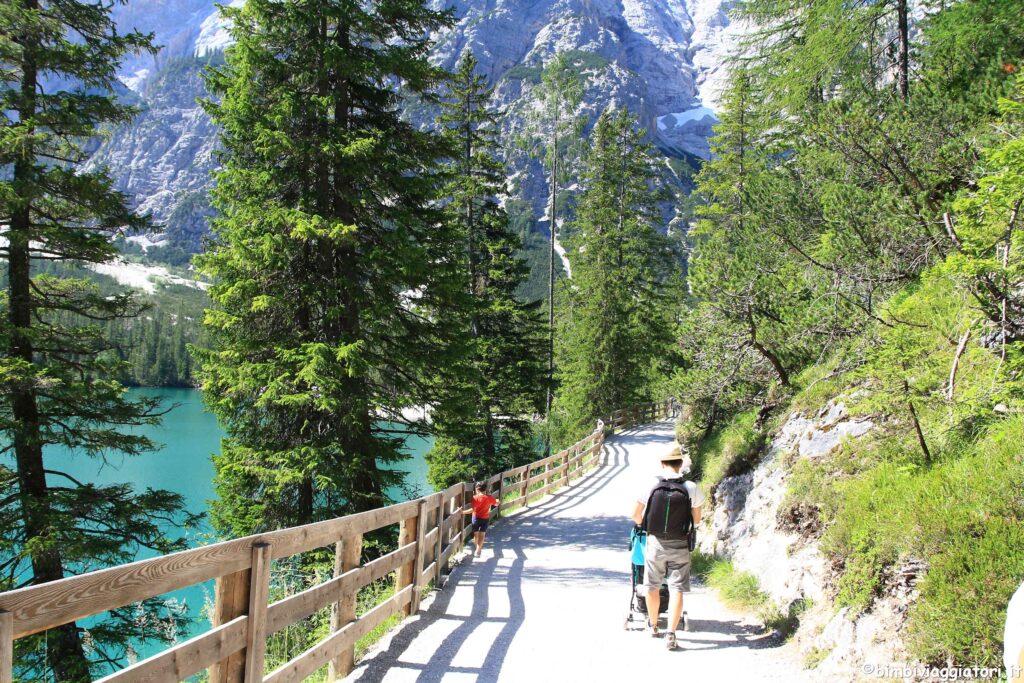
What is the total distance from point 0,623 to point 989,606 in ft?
15.0

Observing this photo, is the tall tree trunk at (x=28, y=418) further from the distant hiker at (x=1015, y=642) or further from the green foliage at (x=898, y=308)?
the distant hiker at (x=1015, y=642)

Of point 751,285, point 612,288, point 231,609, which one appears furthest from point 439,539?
point 612,288

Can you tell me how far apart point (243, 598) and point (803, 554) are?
5.08 metres

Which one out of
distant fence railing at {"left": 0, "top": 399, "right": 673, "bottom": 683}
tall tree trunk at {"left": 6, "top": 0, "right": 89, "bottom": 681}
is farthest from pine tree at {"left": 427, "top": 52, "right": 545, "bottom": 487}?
distant fence railing at {"left": 0, "top": 399, "right": 673, "bottom": 683}

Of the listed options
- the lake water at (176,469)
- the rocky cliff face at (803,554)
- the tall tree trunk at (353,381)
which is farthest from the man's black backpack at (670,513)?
the lake water at (176,469)

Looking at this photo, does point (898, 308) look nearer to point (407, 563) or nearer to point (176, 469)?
point (407, 563)

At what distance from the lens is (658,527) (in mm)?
5219

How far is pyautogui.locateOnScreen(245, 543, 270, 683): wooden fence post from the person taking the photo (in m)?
3.22

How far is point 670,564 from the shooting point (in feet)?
17.3

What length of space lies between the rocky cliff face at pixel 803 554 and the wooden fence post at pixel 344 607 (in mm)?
3346

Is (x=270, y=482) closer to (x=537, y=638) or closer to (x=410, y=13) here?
(x=537, y=638)

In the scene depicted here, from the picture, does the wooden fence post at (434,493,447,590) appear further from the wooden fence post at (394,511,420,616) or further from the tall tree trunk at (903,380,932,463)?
the tall tree trunk at (903,380,932,463)

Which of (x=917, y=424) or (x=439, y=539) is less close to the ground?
(x=917, y=424)

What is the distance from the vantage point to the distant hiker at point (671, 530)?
17.0ft
